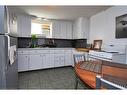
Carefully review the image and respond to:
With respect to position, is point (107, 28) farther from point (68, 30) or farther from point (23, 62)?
point (23, 62)

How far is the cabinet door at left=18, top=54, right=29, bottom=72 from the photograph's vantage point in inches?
174

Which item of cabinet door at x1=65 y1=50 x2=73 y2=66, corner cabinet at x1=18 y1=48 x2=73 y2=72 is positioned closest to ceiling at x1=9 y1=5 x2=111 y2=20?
corner cabinet at x1=18 y1=48 x2=73 y2=72

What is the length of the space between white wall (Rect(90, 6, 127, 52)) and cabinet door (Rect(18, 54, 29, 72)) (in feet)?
8.67

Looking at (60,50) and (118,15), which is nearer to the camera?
(118,15)

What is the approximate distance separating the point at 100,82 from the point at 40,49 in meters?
4.35

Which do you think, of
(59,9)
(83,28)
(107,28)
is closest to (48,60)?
(83,28)

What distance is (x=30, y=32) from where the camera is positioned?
502 centimetres

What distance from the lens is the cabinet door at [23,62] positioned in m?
4.42

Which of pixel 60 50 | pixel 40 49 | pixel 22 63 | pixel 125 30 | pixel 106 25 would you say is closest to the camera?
pixel 125 30

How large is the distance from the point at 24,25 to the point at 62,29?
1766mm

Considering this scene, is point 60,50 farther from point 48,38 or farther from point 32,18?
point 32,18

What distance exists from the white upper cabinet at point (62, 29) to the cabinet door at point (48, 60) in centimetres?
102

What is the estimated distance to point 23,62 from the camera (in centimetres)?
452
